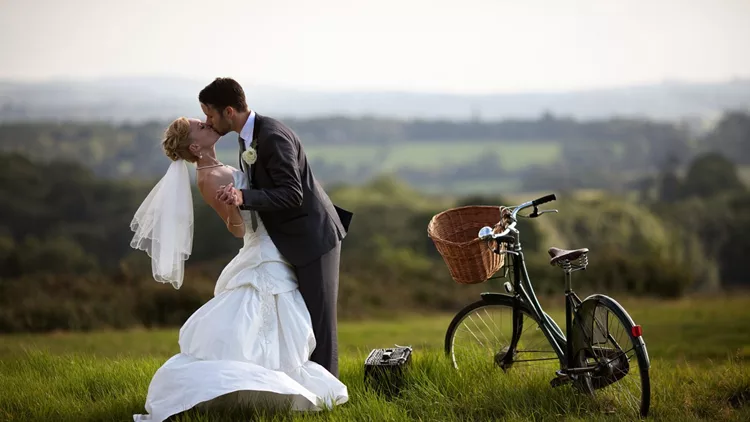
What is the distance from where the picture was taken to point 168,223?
206 inches

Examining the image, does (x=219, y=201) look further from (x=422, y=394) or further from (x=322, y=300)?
(x=422, y=394)

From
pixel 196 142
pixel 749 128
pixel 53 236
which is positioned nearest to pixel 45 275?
pixel 53 236

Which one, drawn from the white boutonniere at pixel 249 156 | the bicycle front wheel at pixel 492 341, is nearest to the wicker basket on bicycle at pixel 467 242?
the bicycle front wheel at pixel 492 341

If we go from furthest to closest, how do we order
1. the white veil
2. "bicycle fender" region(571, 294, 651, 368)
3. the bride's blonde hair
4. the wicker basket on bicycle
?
the white veil, the bride's blonde hair, the wicker basket on bicycle, "bicycle fender" region(571, 294, 651, 368)

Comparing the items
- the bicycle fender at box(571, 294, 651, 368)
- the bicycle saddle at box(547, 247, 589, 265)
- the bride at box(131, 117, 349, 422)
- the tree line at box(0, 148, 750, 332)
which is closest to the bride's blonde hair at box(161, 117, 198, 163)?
the bride at box(131, 117, 349, 422)

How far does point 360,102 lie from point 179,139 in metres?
24.2

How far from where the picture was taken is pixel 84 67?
70.5 ft

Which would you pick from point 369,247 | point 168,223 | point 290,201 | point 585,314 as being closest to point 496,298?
point 585,314

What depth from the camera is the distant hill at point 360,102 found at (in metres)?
23.2

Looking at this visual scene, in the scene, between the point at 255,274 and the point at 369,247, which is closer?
the point at 255,274

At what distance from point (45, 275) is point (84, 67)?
8.81 m

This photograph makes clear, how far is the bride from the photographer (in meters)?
4.71

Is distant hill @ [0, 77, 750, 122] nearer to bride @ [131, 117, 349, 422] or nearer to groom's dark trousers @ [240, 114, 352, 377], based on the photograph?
bride @ [131, 117, 349, 422]

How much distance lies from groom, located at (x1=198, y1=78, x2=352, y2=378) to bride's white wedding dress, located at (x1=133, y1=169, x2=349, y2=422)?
0.10 meters
